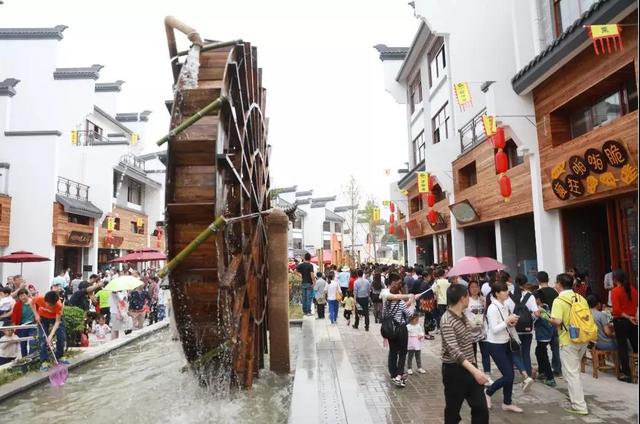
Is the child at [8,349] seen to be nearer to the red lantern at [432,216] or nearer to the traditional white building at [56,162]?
the traditional white building at [56,162]

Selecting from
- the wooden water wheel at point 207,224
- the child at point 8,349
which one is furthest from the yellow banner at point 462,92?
the child at point 8,349

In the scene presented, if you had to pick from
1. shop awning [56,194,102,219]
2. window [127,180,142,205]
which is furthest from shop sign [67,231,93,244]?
window [127,180,142,205]

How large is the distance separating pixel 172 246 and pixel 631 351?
246 inches

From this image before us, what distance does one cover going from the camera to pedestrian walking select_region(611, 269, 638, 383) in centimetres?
647

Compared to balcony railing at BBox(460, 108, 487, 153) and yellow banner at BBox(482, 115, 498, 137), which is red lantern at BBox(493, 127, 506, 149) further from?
balcony railing at BBox(460, 108, 487, 153)

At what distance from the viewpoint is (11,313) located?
338 inches

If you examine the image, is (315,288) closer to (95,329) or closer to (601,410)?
(95,329)

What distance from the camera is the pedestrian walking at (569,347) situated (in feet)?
17.5

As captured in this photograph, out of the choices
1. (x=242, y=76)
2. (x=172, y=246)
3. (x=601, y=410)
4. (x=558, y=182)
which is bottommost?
(x=601, y=410)

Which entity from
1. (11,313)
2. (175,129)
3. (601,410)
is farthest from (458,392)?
(11,313)

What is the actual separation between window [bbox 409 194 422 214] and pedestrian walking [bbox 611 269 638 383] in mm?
17763

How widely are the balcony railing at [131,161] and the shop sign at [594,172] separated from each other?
2144 cm

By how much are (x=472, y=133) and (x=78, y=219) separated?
17793 millimetres

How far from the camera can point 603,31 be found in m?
7.15
